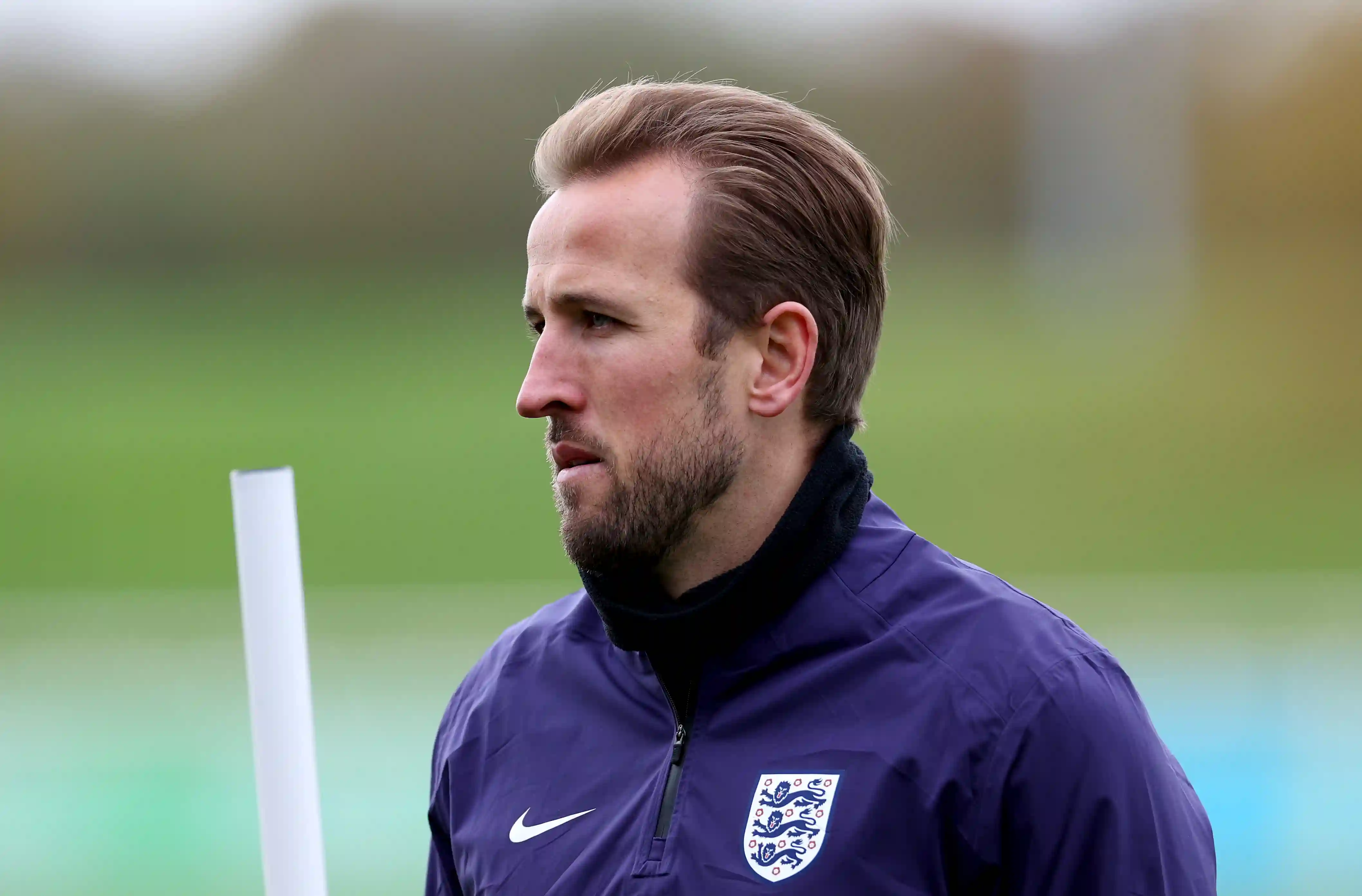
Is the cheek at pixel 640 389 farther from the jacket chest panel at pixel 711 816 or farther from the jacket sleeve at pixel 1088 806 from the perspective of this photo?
the jacket sleeve at pixel 1088 806

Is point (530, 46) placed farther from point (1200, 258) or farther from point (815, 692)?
point (815, 692)

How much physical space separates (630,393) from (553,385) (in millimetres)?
100

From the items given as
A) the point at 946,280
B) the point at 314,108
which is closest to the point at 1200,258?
the point at 946,280

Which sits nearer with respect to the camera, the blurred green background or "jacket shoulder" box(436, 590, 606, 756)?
"jacket shoulder" box(436, 590, 606, 756)

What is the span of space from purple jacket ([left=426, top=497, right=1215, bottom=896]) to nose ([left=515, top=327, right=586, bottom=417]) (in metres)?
0.36

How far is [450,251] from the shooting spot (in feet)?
70.1

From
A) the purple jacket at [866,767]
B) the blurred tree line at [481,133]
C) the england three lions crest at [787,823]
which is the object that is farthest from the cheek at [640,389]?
the blurred tree line at [481,133]

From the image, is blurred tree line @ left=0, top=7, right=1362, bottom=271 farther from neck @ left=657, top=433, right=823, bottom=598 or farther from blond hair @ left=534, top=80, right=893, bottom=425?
neck @ left=657, top=433, right=823, bottom=598

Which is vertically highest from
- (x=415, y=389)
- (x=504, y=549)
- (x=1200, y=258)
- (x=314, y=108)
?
(x=314, y=108)

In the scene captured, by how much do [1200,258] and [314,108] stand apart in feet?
45.6

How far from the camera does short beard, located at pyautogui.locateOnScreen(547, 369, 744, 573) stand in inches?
69.8

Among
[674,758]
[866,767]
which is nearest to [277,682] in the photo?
[674,758]

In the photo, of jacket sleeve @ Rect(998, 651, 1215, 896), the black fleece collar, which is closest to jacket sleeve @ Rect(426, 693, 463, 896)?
the black fleece collar

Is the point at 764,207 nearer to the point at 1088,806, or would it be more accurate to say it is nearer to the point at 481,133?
the point at 1088,806
